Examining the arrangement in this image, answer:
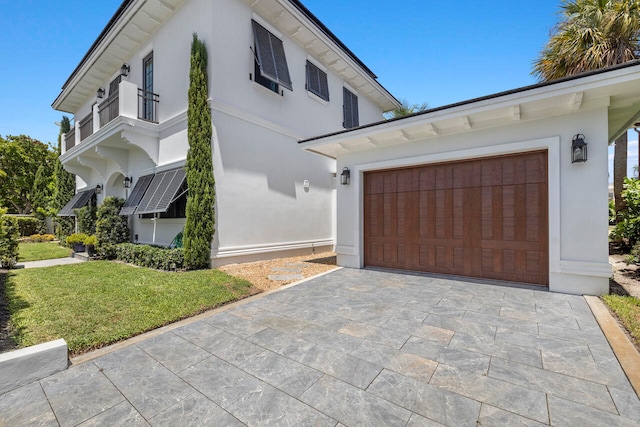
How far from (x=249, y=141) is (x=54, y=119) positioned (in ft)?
57.2

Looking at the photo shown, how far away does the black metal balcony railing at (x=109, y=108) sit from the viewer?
9.91 meters

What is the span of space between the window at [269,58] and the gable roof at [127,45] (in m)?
0.86

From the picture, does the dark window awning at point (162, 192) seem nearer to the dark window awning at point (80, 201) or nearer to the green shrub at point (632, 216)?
the dark window awning at point (80, 201)

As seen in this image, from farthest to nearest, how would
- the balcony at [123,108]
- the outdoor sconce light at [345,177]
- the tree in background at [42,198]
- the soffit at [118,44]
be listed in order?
the tree in background at [42,198] → the soffit at [118,44] → the balcony at [123,108] → the outdoor sconce light at [345,177]

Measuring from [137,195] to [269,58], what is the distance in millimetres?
6609

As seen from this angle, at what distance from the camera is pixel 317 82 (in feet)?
40.1

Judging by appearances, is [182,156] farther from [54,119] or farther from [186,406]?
[54,119]

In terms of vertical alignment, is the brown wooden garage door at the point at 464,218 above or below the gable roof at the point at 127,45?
below

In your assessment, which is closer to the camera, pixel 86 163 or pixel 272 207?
pixel 272 207

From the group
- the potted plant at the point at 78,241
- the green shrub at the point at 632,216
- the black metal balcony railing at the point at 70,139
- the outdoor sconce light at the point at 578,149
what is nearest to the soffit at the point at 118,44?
the black metal balcony railing at the point at 70,139

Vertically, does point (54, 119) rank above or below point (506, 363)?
above

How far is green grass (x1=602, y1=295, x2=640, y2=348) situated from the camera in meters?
3.66

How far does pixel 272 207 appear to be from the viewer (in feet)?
32.8

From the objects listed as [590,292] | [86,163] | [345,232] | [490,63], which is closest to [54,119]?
[86,163]
